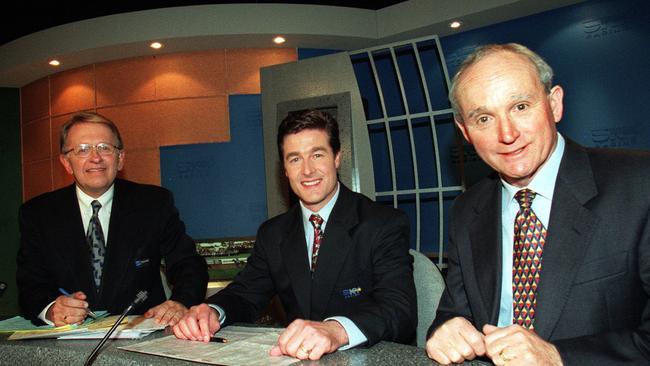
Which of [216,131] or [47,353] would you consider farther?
[216,131]

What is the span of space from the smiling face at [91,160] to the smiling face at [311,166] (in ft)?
3.01

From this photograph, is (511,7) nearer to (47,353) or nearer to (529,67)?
(529,67)

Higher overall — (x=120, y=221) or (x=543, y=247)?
(x=120, y=221)

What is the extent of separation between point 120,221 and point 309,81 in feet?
A: 10.0

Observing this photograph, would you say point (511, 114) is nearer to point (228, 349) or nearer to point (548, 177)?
point (548, 177)

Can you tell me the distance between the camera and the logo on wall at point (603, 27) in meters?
5.12

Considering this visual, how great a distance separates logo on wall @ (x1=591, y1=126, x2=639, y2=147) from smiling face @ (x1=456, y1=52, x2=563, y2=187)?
13.8ft

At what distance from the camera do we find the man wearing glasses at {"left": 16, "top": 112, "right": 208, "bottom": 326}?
234 cm

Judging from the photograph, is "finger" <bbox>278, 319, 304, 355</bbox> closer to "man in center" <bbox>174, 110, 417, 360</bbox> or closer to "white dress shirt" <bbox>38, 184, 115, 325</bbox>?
"man in center" <bbox>174, 110, 417, 360</bbox>

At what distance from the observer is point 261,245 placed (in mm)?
2234

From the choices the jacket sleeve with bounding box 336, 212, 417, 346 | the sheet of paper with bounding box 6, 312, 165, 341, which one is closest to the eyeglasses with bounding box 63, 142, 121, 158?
the sheet of paper with bounding box 6, 312, 165, 341

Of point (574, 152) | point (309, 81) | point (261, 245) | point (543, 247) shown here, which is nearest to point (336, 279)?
point (261, 245)

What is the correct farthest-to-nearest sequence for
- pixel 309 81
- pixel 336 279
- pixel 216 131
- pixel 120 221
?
pixel 216 131
pixel 309 81
pixel 120 221
pixel 336 279

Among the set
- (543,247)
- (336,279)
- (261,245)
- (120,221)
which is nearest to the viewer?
(543,247)
